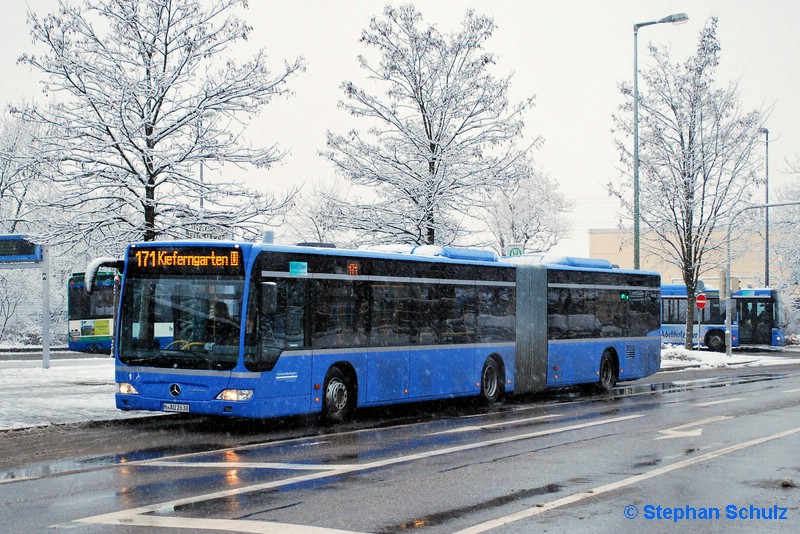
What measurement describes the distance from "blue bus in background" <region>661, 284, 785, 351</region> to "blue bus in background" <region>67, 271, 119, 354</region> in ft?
82.8

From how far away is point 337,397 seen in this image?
15812 millimetres

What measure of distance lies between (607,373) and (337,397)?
32.3ft

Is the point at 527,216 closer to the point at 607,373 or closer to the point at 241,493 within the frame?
the point at 607,373

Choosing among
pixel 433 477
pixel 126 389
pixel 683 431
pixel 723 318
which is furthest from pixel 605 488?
pixel 723 318

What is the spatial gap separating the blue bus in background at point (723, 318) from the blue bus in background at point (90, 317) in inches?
994

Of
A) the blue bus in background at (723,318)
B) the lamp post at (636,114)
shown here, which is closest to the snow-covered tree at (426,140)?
the lamp post at (636,114)

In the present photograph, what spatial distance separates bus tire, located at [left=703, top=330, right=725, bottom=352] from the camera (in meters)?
47.5

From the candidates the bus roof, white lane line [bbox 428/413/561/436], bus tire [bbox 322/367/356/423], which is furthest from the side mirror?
white lane line [bbox 428/413/561/436]

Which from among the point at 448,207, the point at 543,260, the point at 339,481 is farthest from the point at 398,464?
the point at 448,207

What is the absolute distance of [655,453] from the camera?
12172 millimetres

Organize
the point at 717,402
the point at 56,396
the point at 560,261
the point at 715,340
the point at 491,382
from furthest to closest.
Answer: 1. the point at 715,340
2. the point at 560,261
3. the point at 491,382
4. the point at 717,402
5. the point at 56,396

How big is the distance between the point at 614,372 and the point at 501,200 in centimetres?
2895

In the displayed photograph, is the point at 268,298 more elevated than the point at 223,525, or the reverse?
the point at 268,298

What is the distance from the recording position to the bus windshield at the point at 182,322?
561 inches
